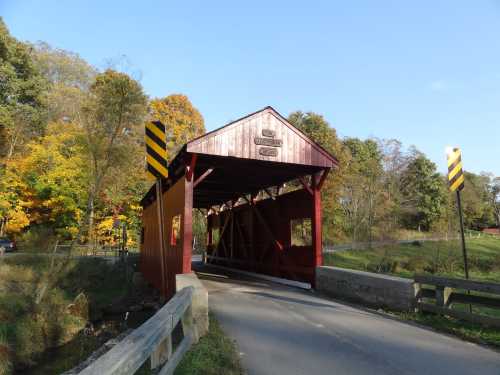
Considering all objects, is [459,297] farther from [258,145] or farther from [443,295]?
[258,145]

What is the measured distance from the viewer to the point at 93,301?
583 inches

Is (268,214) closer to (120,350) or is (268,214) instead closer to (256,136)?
(256,136)

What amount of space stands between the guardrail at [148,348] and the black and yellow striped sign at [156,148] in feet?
6.04

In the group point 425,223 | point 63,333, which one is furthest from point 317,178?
point 425,223

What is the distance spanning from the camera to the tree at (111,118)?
14711mm

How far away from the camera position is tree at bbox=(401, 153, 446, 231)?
121 ft

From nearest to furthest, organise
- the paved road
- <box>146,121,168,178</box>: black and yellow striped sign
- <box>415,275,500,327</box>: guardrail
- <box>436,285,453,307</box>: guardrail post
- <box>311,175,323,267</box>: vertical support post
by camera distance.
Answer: the paved road, <box>146,121,168,178</box>: black and yellow striped sign, <box>415,275,500,327</box>: guardrail, <box>436,285,453,307</box>: guardrail post, <box>311,175,323,267</box>: vertical support post

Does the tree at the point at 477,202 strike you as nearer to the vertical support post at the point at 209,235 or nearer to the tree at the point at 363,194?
the tree at the point at 363,194

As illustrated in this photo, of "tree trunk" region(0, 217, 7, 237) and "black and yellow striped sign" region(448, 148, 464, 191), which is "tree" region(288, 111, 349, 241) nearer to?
"black and yellow striped sign" region(448, 148, 464, 191)

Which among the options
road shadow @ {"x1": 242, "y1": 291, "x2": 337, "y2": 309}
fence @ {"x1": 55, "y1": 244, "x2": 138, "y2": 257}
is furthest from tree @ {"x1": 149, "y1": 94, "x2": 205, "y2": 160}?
road shadow @ {"x1": 242, "y1": 291, "x2": 337, "y2": 309}

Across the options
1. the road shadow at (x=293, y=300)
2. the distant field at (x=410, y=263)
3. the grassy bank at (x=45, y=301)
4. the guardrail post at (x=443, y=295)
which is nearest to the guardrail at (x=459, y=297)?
the guardrail post at (x=443, y=295)

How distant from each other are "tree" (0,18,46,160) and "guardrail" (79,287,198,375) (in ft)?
91.1

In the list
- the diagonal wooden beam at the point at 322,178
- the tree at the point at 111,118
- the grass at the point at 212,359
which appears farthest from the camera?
the tree at the point at 111,118

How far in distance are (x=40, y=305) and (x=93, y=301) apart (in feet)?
9.58
